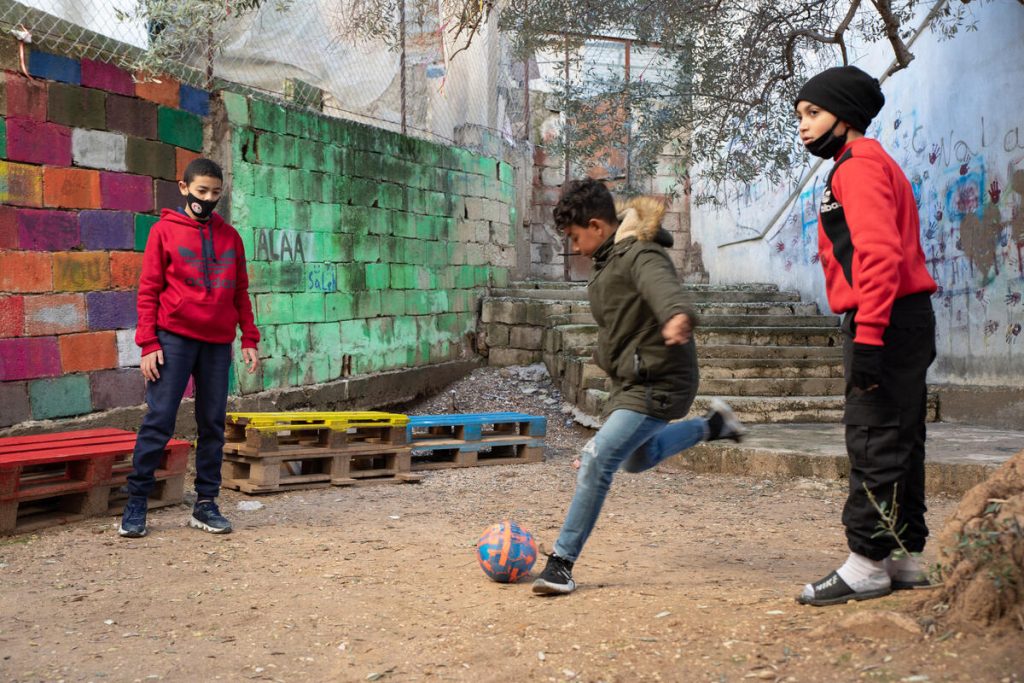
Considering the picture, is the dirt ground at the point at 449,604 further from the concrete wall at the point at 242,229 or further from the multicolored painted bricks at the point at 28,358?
the concrete wall at the point at 242,229

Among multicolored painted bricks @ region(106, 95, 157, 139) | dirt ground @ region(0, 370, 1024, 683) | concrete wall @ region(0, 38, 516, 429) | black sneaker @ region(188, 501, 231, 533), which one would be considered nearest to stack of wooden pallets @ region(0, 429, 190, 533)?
dirt ground @ region(0, 370, 1024, 683)

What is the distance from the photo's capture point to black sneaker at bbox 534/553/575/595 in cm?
367

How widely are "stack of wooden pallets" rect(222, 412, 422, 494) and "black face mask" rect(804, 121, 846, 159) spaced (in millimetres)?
3870

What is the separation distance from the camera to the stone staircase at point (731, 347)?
830cm

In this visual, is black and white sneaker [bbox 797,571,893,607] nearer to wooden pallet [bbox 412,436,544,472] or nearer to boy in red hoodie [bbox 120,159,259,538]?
boy in red hoodie [bbox 120,159,259,538]

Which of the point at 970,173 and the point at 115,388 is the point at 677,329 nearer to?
the point at 115,388

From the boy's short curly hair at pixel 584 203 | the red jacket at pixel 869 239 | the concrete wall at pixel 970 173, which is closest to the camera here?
the red jacket at pixel 869 239

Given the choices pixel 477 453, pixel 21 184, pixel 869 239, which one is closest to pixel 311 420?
Result: pixel 477 453

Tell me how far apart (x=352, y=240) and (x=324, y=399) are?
1.49m

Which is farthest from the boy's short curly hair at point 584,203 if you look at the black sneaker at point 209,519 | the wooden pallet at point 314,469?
the wooden pallet at point 314,469

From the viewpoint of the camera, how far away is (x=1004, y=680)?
7.98 feet

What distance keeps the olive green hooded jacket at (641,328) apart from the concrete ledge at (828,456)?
10.1 ft

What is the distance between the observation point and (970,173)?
7.97 meters

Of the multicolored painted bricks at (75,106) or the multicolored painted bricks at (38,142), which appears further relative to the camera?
the multicolored painted bricks at (75,106)
